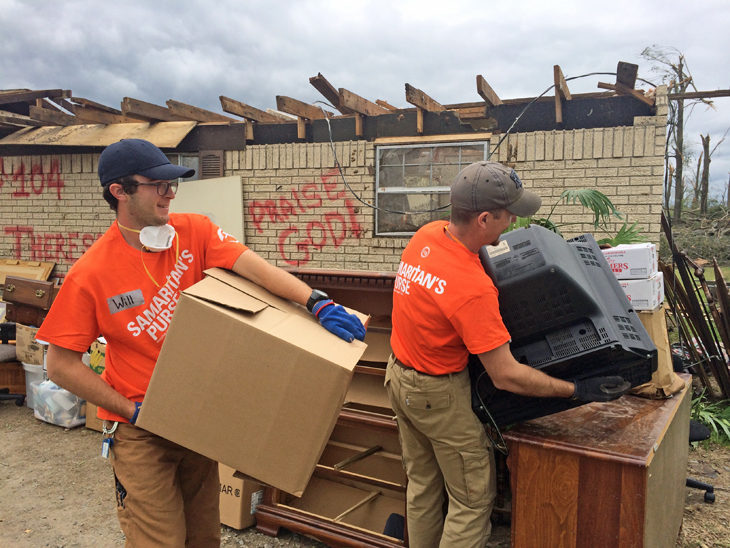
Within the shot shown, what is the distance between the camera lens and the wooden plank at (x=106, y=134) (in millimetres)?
6641

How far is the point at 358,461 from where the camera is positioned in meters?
3.15

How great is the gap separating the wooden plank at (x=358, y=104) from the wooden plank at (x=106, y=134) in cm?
242

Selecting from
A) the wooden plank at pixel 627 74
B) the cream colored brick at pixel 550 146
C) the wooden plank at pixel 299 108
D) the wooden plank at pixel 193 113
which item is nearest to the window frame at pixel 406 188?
the cream colored brick at pixel 550 146

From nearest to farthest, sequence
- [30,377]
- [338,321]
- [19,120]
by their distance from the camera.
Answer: [338,321] < [30,377] < [19,120]

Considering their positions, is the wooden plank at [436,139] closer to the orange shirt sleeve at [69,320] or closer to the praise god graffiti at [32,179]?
the orange shirt sleeve at [69,320]

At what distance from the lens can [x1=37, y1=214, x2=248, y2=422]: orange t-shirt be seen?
1.61 meters

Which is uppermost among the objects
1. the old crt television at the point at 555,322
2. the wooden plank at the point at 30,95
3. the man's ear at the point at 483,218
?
the wooden plank at the point at 30,95

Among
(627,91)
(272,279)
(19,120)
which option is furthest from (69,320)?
(19,120)

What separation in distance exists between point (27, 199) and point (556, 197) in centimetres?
771

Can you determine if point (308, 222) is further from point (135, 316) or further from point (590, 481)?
point (590, 481)

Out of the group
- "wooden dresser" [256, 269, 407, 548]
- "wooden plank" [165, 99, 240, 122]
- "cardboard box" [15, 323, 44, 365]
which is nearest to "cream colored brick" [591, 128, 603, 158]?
"wooden dresser" [256, 269, 407, 548]

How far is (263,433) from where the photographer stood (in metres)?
1.42

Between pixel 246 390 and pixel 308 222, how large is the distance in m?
5.14

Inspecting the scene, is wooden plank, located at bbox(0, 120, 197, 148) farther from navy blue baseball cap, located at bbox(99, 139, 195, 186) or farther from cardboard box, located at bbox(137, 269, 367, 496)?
cardboard box, located at bbox(137, 269, 367, 496)
